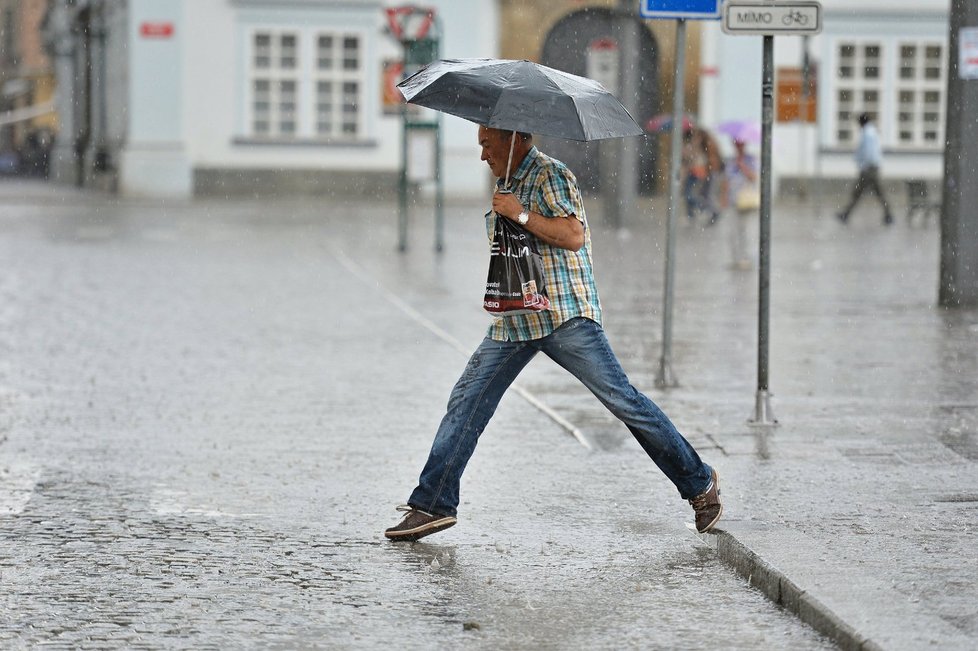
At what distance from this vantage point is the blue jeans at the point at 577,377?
6.56m

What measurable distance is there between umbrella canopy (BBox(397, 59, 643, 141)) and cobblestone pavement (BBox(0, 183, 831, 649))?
1506mm

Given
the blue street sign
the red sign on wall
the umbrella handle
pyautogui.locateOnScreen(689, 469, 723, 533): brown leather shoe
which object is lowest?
pyautogui.locateOnScreen(689, 469, 723, 533): brown leather shoe

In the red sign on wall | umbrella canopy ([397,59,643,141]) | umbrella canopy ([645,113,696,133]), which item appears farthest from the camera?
the red sign on wall

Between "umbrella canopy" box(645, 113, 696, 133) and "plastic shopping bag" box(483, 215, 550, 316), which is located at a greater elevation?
"umbrella canopy" box(645, 113, 696, 133)

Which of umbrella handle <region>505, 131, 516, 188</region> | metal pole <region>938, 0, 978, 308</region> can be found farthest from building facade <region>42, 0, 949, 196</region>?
umbrella handle <region>505, 131, 516, 188</region>

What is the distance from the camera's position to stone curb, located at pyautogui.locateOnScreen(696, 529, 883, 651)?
16.7 feet

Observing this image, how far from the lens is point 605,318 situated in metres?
14.5

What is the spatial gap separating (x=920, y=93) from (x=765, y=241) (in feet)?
107

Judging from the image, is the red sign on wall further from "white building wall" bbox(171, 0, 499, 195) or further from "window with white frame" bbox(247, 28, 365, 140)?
"window with white frame" bbox(247, 28, 365, 140)

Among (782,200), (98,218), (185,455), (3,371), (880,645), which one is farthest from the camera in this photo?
(782,200)

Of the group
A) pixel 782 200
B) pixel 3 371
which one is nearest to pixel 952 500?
pixel 3 371

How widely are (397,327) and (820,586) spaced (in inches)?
338

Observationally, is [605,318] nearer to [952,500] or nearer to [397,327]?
[397,327]

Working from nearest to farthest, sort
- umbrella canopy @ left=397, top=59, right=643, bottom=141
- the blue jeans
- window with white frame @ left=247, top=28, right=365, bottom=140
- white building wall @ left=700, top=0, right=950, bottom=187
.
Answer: umbrella canopy @ left=397, top=59, right=643, bottom=141, the blue jeans, white building wall @ left=700, top=0, right=950, bottom=187, window with white frame @ left=247, top=28, right=365, bottom=140
